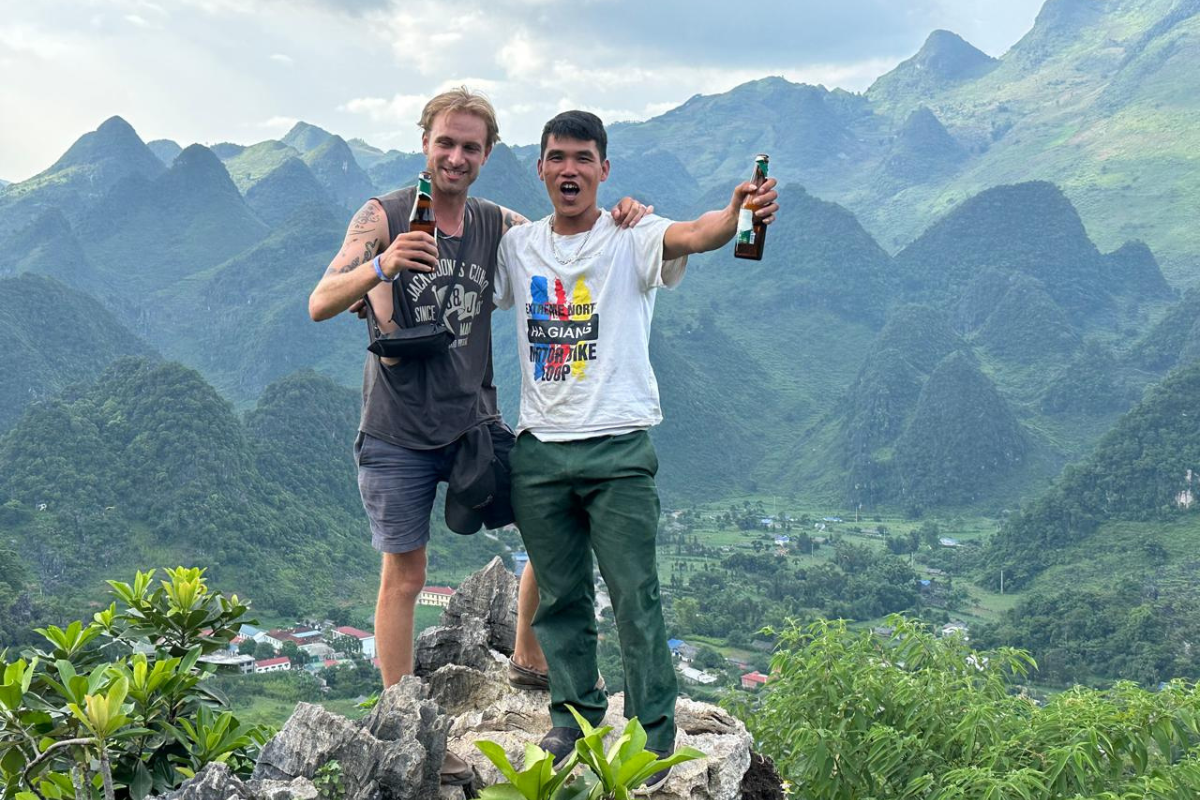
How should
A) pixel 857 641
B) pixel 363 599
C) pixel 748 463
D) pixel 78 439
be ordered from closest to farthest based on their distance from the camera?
pixel 857 641 → pixel 363 599 → pixel 78 439 → pixel 748 463

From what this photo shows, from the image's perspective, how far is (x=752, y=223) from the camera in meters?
2.99

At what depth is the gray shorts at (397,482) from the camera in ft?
10.9

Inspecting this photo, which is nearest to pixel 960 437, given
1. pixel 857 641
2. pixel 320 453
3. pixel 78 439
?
pixel 320 453

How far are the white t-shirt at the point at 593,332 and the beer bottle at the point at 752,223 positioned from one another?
207 mm

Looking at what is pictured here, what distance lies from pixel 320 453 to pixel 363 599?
1231cm

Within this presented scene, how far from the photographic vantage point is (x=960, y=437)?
64500 millimetres

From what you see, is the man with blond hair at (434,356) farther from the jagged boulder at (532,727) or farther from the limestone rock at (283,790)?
the limestone rock at (283,790)

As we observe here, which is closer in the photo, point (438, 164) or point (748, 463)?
point (438, 164)

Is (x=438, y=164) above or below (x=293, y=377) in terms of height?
above

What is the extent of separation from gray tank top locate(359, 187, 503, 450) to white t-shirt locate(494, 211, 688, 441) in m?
0.20

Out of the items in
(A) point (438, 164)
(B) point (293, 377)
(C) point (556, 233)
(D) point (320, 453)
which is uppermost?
(A) point (438, 164)

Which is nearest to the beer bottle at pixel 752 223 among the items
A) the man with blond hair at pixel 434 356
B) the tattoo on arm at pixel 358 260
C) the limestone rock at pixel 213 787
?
the man with blond hair at pixel 434 356

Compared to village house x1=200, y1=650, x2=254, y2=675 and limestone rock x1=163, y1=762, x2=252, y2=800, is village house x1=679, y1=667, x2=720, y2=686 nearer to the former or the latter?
village house x1=200, y1=650, x2=254, y2=675

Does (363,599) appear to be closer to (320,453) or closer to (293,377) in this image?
(320,453)
